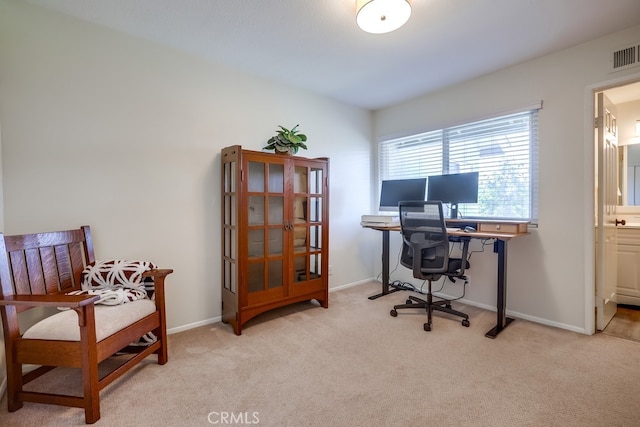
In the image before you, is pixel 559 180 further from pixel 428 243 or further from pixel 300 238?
pixel 300 238

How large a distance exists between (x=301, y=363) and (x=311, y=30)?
8.03ft

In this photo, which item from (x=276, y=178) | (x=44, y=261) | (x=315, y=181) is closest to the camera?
(x=44, y=261)

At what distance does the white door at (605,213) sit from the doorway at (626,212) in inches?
0.7

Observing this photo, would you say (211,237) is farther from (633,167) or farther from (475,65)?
(633,167)

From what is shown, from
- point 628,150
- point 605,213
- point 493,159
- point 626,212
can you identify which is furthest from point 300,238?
point 628,150

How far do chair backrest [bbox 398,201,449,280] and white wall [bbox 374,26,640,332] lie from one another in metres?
0.84

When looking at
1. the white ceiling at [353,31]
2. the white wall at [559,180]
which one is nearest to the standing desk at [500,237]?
the white wall at [559,180]

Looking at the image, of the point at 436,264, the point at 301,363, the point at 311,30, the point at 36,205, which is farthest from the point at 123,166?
the point at 436,264

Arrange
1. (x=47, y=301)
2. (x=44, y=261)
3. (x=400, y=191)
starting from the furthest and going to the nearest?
(x=400, y=191), (x=44, y=261), (x=47, y=301)

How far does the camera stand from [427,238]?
260 centimetres

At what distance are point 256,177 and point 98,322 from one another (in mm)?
1509

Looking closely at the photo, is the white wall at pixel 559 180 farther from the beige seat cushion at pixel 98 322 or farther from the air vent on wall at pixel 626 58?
the beige seat cushion at pixel 98 322

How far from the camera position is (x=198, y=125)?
8.60ft
